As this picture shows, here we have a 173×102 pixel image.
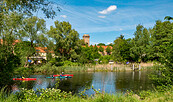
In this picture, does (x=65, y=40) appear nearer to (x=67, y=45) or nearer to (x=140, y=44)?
(x=67, y=45)

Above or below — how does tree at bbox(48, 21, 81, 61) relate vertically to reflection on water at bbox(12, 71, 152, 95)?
above

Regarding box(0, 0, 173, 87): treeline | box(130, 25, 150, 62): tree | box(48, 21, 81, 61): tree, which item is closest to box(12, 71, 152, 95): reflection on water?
box(0, 0, 173, 87): treeline

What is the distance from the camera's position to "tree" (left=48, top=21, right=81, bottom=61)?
38906 millimetres

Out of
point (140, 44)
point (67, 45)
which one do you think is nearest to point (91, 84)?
point (67, 45)

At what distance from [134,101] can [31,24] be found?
88.4 feet

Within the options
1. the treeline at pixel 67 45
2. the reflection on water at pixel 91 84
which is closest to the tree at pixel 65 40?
the treeline at pixel 67 45

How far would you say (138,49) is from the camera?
44469 mm

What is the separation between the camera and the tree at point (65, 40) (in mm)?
38906

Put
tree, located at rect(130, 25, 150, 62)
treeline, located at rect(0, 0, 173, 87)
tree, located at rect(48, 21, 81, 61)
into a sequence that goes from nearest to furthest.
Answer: treeline, located at rect(0, 0, 173, 87) < tree, located at rect(48, 21, 81, 61) < tree, located at rect(130, 25, 150, 62)

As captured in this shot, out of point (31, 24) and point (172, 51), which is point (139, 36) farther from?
point (172, 51)

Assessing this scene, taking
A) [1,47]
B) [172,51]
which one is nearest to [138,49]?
[172,51]

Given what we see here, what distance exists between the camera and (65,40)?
3891cm

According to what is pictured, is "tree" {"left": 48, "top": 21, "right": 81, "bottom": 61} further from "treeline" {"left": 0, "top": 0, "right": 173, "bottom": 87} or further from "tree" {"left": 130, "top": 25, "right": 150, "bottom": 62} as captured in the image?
"tree" {"left": 130, "top": 25, "right": 150, "bottom": 62}

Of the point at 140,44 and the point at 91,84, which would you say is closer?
the point at 91,84
